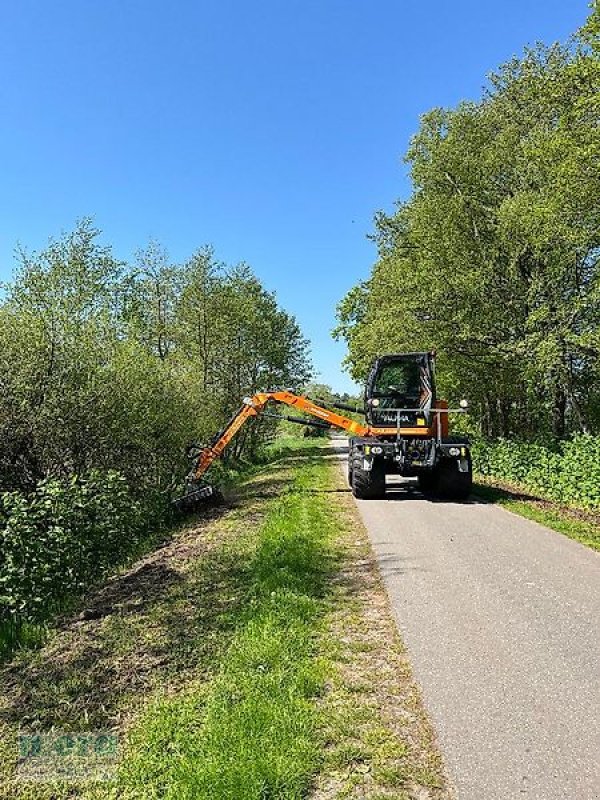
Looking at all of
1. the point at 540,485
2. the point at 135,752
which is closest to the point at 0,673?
the point at 135,752

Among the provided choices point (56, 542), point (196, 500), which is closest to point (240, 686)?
point (56, 542)

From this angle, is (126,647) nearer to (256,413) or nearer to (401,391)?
(256,413)

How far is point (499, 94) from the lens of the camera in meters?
20.3

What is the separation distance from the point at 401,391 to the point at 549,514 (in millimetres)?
4718

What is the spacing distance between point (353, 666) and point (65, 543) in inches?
232

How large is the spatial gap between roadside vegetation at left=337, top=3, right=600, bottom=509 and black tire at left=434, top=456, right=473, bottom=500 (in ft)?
7.34

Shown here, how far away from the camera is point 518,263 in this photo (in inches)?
732

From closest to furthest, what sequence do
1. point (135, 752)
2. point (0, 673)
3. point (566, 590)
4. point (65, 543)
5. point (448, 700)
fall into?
point (135, 752) < point (448, 700) < point (0, 673) < point (566, 590) < point (65, 543)

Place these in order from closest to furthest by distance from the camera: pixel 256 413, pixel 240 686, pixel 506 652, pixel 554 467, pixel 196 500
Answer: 1. pixel 240 686
2. pixel 506 652
3. pixel 196 500
4. pixel 554 467
5. pixel 256 413

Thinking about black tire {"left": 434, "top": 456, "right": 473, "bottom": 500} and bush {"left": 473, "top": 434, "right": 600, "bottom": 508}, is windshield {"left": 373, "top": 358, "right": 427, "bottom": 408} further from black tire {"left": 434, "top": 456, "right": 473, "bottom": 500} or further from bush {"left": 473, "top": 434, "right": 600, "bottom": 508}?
bush {"left": 473, "top": 434, "right": 600, "bottom": 508}

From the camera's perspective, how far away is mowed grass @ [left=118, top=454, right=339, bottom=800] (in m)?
3.34

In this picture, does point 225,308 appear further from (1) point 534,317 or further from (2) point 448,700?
(2) point 448,700

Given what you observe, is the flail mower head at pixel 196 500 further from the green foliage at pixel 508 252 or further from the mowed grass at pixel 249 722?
the green foliage at pixel 508 252

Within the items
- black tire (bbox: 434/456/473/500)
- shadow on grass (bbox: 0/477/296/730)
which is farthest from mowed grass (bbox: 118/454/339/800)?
black tire (bbox: 434/456/473/500)
